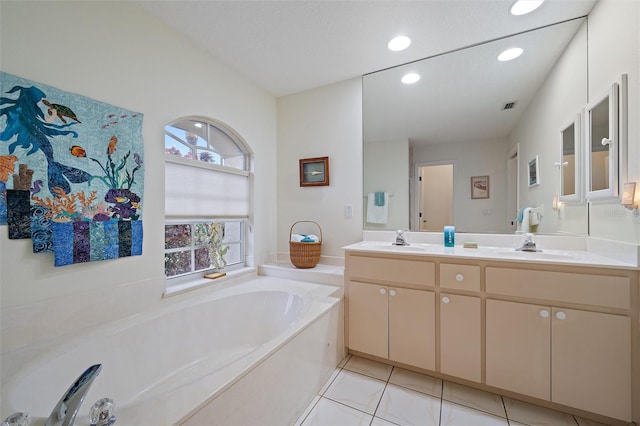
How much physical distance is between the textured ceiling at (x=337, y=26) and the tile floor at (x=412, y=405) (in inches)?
96.4

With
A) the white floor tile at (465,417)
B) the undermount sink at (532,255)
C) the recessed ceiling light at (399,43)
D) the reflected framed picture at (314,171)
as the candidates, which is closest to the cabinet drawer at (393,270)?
the undermount sink at (532,255)

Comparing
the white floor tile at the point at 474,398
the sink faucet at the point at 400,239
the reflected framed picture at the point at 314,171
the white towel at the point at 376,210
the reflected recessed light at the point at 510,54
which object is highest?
the reflected recessed light at the point at 510,54

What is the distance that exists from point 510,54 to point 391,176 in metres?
1.23

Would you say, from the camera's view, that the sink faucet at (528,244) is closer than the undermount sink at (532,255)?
No

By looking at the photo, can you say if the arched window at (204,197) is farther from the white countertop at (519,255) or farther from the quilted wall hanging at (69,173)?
the white countertop at (519,255)

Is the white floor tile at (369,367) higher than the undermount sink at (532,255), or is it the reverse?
the undermount sink at (532,255)

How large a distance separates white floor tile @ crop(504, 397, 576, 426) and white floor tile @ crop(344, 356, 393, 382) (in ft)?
2.38

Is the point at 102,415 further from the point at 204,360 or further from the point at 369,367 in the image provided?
the point at 369,367

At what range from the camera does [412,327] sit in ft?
5.87

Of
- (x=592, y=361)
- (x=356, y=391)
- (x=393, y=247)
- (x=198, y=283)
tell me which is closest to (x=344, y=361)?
(x=356, y=391)

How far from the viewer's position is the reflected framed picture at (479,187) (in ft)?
6.68

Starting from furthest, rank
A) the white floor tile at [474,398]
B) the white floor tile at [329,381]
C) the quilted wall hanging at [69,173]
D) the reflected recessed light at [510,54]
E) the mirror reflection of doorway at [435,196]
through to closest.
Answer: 1. the mirror reflection of doorway at [435,196]
2. the reflected recessed light at [510,54]
3. the white floor tile at [329,381]
4. the white floor tile at [474,398]
5. the quilted wall hanging at [69,173]

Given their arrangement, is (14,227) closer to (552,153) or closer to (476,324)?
(476,324)

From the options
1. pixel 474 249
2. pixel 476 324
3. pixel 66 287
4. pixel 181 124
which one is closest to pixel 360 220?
pixel 474 249
